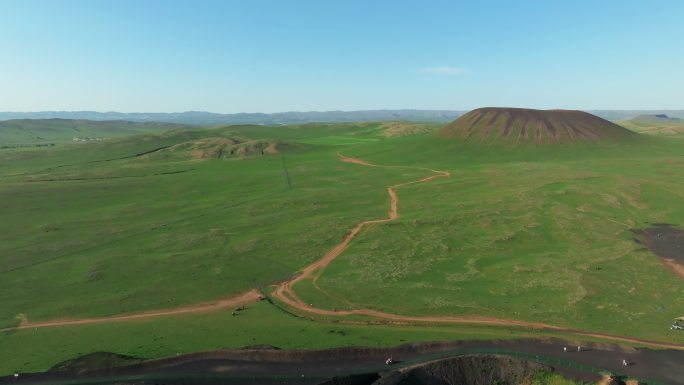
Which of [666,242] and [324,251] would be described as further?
[666,242]

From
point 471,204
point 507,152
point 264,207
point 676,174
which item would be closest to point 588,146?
point 507,152

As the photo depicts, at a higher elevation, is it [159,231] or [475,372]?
[159,231]

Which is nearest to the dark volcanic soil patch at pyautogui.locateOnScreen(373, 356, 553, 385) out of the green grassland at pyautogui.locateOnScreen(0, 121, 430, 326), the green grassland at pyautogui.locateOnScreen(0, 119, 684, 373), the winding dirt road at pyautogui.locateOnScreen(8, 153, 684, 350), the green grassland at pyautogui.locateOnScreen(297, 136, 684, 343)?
the green grassland at pyautogui.locateOnScreen(0, 119, 684, 373)

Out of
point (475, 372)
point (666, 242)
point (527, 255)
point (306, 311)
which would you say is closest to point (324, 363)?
point (306, 311)

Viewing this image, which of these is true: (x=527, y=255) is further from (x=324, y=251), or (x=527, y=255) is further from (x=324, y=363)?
(x=324, y=363)

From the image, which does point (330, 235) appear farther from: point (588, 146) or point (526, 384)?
point (588, 146)

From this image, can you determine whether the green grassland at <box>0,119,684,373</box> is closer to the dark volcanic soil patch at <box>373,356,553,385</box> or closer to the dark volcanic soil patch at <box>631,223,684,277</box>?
the dark volcanic soil patch at <box>631,223,684,277</box>
